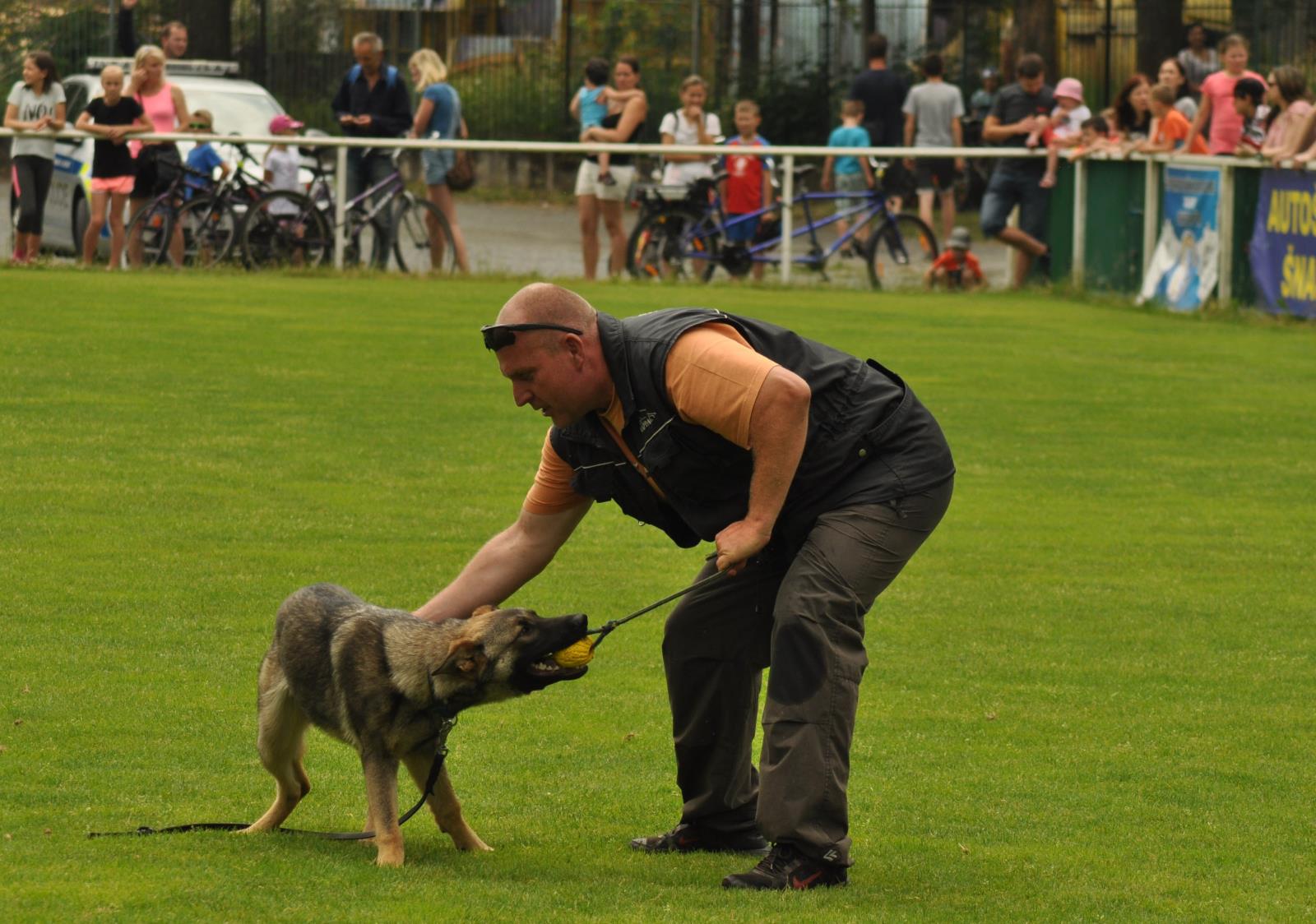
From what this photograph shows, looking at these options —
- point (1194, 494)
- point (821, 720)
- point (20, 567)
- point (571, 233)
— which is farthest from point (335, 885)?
point (571, 233)

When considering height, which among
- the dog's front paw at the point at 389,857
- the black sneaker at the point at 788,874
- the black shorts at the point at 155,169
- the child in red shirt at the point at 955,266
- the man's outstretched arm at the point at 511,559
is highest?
the black shorts at the point at 155,169

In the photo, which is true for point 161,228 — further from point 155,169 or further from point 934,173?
point 934,173

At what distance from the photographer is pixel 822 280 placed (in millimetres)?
21531

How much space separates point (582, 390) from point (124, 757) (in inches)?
84.9

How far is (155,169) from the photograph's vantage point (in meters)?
19.8

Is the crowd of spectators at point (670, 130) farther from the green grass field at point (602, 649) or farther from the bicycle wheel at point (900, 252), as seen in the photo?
the green grass field at point (602, 649)

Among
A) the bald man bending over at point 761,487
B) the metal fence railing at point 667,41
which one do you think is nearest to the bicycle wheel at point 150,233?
the metal fence railing at point 667,41

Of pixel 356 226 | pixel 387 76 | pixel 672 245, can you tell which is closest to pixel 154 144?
pixel 356 226

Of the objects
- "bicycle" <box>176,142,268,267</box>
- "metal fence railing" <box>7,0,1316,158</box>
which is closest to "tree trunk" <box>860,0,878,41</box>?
"metal fence railing" <box>7,0,1316,158</box>

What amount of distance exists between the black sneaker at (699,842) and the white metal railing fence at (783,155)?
1417cm

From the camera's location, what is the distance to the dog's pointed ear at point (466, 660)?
5535mm

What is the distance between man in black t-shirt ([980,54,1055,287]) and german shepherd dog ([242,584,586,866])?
16.6 m

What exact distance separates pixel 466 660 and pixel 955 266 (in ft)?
55.3

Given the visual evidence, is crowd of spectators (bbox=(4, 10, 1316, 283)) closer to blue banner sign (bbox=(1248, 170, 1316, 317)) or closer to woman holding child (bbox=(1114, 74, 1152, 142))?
woman holding child (bbox=(1114, 74, 1152, 142))
